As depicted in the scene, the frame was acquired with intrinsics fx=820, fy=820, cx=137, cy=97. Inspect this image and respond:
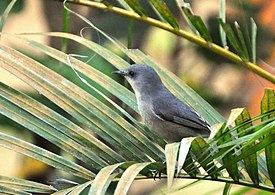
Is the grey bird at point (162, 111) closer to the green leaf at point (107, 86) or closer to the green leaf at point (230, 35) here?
the green leaf at point (107, 86)

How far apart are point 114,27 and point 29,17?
3.69 ft

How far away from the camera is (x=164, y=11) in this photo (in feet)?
8.70

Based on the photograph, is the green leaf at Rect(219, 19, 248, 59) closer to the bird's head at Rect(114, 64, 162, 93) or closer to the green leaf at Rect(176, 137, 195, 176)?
the green leaf at Rect(176, 137, 195, 176)

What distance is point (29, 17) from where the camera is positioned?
6012 mm

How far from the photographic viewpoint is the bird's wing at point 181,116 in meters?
3.01

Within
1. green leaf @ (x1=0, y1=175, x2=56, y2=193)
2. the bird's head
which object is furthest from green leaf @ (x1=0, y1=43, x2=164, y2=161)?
the bird's head

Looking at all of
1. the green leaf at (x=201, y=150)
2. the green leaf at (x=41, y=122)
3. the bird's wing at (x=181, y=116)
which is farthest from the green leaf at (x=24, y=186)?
the bird's wing at (x=181, y=116)

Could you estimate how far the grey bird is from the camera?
3.05 meters

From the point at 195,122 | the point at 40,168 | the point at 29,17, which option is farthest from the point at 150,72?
the point at 29,17

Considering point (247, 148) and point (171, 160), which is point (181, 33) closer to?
point (247, 148)

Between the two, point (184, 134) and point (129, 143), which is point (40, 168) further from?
point (129, 143)

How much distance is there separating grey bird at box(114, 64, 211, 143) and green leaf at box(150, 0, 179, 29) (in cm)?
39

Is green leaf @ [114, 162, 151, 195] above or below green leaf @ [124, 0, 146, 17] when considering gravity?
below

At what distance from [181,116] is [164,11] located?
1.99ft
